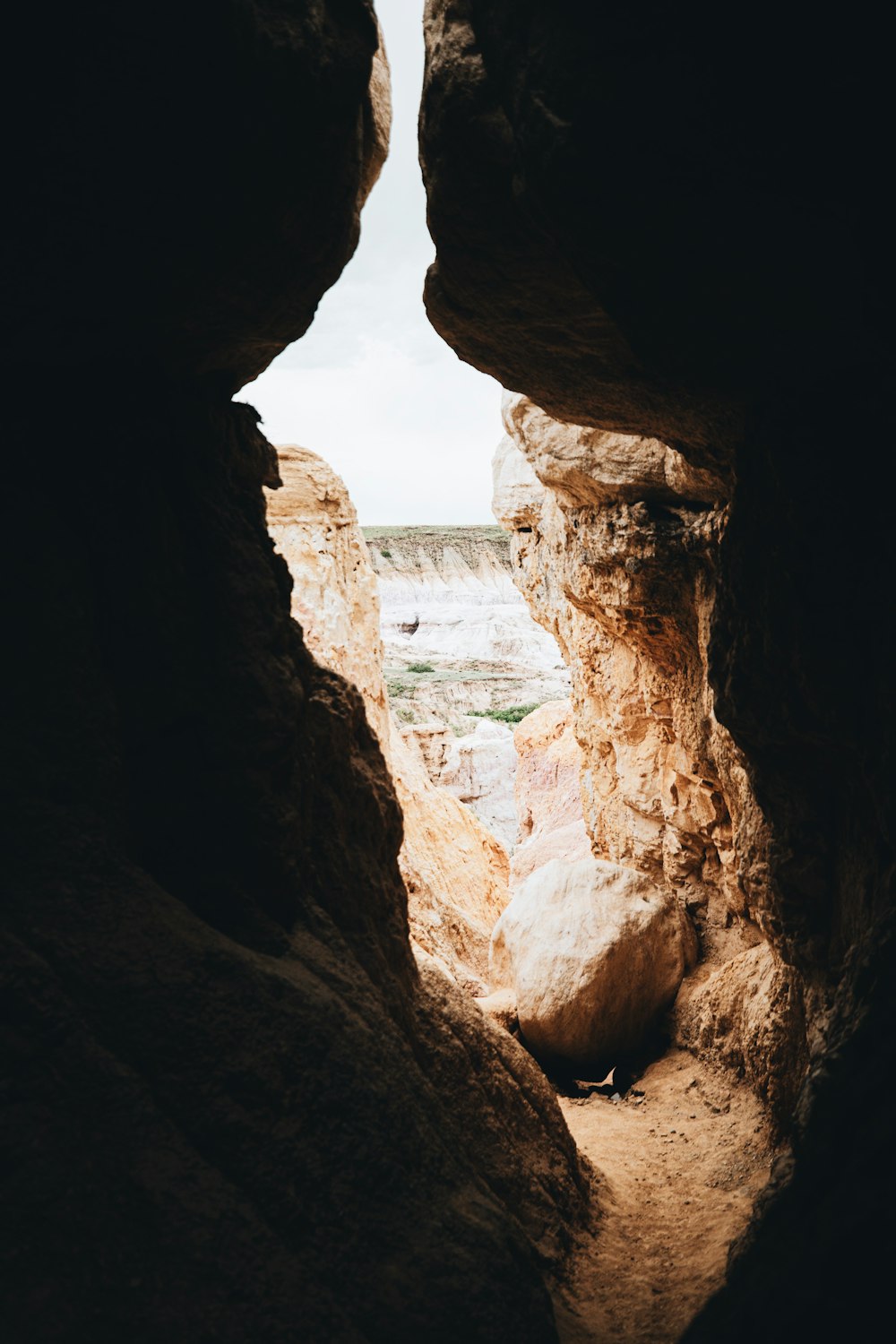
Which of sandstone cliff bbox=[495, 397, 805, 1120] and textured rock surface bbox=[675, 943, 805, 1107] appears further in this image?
sandstone cliff bbox=[495, 397, 805, 1120]

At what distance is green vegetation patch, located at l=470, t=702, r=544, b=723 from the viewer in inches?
1321

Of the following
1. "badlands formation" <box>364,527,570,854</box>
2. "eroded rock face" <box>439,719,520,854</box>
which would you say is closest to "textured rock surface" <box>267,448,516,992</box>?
"eroded rock face" <box>439,719,520,854</box>

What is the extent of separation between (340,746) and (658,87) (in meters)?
2.55

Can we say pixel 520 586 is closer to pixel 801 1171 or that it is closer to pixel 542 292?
pixel 542 292

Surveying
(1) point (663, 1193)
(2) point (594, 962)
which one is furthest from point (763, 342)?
(2) point (594, 962)

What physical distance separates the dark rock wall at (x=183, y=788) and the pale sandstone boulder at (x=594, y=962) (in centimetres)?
277

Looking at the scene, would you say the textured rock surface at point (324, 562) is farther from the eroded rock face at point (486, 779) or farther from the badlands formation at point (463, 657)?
the eroded rock face at point (486, 779)

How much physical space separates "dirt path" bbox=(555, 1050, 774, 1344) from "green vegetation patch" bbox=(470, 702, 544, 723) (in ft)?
88.4

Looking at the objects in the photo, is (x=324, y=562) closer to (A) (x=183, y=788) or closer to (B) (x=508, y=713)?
(A) (x=183, y=788)

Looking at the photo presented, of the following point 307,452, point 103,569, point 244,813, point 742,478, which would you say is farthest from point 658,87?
point 307,452

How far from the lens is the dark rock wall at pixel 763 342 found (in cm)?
228

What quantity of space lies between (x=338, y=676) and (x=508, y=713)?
30.5m

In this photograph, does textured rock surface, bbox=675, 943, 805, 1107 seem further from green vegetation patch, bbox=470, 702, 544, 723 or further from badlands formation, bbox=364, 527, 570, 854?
green vegetation patch, bbox=470, 702, 544, 723

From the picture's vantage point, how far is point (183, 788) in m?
3.07
